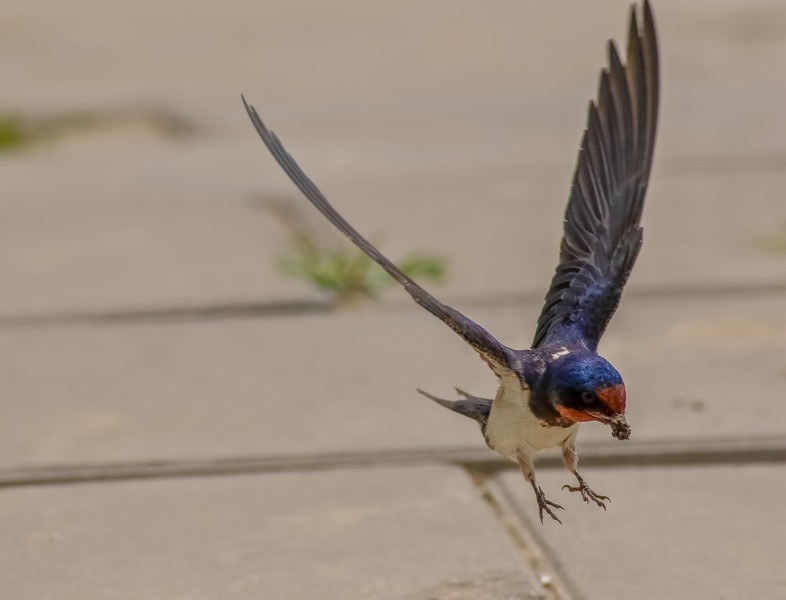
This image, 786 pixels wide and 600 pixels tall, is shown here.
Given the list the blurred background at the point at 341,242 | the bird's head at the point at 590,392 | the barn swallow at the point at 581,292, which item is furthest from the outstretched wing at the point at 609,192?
the blurred background at the point at 341,242

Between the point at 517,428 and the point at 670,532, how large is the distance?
2.35 ft

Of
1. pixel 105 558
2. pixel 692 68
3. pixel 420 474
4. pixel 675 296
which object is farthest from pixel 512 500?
pixel 692 68

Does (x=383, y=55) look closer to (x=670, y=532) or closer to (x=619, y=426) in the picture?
(x=670, y=532)

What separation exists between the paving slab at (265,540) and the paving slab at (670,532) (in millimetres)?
150

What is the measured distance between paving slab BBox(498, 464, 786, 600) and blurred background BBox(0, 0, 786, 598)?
0.03m

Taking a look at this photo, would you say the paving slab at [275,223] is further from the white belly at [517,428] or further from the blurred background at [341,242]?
the white belly at [517,428]

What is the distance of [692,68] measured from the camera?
10672 mm

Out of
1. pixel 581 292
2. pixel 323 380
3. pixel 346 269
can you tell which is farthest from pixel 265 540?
pixel 346 269

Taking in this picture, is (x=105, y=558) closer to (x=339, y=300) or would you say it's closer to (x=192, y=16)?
(x=339, y=300)

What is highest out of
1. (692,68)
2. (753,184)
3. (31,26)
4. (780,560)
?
(31,26)

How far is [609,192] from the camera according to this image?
4008 mm

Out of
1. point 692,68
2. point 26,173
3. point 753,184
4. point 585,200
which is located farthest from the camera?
point 692,68

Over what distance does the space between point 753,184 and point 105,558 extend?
179 inches

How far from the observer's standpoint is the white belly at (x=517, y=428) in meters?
3.35
